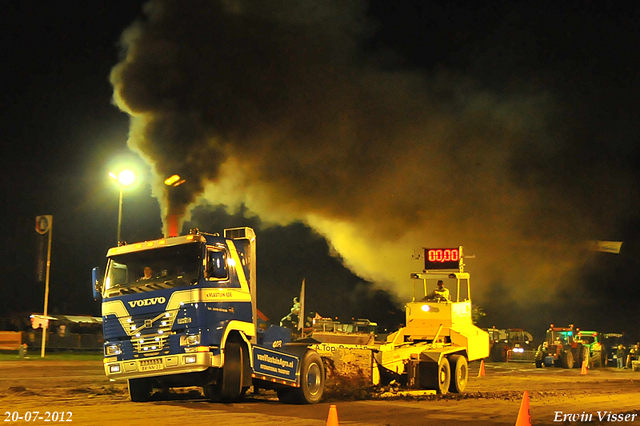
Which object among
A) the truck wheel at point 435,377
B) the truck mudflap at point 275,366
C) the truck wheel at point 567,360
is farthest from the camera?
the truck wheel at point 567,360

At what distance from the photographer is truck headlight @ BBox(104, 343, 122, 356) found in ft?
41.6

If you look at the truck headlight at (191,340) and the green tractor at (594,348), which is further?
the green tractor at (594,348)

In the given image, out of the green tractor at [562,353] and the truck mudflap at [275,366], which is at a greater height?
the truck mudflap at [275,366]

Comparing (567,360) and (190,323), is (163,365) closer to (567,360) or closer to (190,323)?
(190,323)

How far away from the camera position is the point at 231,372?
12.7 meters

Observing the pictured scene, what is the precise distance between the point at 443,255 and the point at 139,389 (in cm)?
1103

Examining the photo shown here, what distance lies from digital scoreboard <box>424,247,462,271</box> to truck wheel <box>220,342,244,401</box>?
9.87 metres

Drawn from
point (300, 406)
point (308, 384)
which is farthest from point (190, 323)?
point (308, 384)

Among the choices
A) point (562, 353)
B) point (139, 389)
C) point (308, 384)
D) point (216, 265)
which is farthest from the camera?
point (562, 353)

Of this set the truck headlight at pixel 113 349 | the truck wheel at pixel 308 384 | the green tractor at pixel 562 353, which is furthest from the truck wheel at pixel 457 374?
the green tractor at pixel 562 353

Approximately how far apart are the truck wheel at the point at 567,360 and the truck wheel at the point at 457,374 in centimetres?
1489

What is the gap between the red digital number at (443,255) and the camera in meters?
21.2

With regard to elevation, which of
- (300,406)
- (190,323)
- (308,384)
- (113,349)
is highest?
(190,323)

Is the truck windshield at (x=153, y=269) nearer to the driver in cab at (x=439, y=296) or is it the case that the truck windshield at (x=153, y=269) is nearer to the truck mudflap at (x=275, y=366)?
the truck mudflap at (x=275, y=366)
